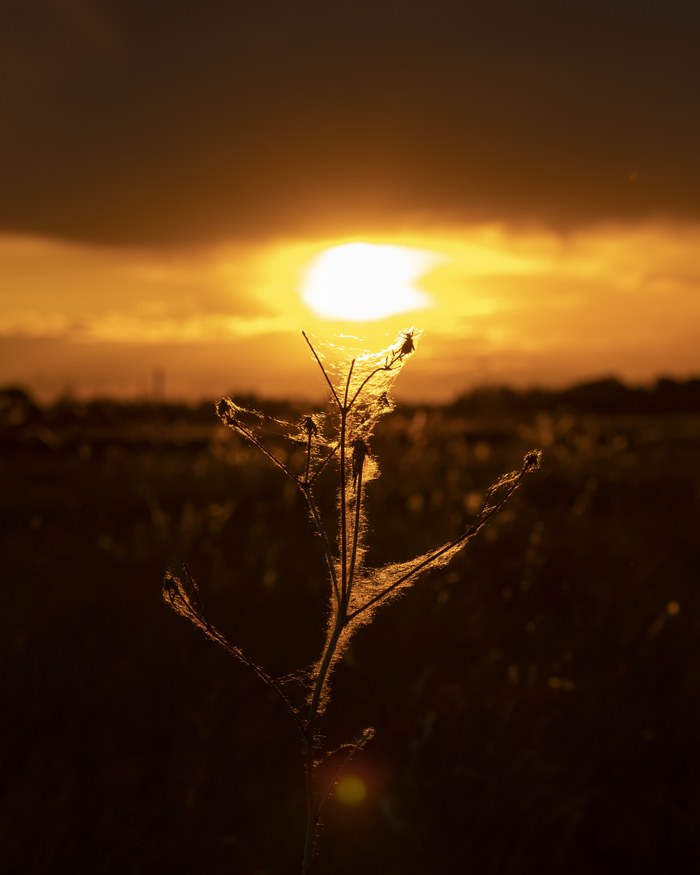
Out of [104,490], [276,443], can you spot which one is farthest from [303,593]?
[276,443]

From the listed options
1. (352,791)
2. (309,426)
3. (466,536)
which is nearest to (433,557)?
(466,536)

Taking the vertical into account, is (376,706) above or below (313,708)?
below

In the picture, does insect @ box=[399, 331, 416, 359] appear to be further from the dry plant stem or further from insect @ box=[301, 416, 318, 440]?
the dry plant stem

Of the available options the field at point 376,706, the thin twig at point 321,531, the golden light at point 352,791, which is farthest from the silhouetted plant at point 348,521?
the golden light at point 352,791

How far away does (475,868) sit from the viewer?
137 inches

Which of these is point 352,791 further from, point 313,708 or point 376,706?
point 313,708

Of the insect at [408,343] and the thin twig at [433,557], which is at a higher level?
the insect at [408,343]

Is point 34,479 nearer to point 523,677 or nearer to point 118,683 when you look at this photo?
point 118,683

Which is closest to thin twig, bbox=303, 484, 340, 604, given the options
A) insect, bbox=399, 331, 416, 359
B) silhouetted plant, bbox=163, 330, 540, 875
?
silhouetted plant, bbox=163, 330, 540, 875

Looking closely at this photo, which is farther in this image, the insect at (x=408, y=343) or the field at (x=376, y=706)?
the field at (x=376, y=706)

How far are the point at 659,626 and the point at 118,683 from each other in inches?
92.6

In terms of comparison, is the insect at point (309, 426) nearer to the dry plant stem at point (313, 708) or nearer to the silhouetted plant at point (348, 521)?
the silhouetted plant at point (348, 521)

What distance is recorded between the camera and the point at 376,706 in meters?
4.08

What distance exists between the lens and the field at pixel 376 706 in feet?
11.3
